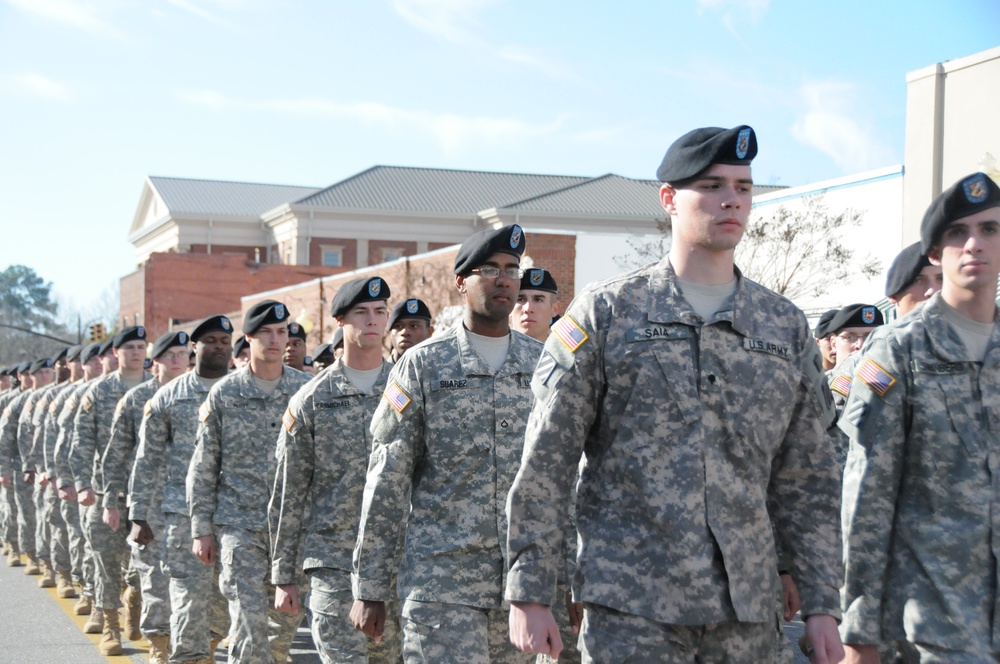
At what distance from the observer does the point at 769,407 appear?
4.02 meters

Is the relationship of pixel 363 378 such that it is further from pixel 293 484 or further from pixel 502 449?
pixel 502 449

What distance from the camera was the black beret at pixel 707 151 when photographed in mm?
4012

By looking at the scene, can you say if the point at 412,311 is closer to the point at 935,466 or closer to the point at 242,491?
the point at 242,491

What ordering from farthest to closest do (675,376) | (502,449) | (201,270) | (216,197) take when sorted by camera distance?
(216,197) → (201,270) → (502,449) → (675,376)

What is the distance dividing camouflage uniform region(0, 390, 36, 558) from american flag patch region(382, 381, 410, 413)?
1356 cm

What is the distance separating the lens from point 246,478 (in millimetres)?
8664

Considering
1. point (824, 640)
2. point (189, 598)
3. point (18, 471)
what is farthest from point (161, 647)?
point (18, 471)

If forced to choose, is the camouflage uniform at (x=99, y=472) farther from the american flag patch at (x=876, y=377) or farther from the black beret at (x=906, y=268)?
the american flag patch at (x=876, y=377)

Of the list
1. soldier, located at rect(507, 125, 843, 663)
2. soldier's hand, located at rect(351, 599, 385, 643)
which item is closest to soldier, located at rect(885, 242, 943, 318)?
soldier, located at rect(507, 125, 843, 663)

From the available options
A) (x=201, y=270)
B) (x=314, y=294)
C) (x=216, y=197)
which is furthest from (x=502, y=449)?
(x=216, y=197)

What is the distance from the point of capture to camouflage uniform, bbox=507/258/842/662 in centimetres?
386

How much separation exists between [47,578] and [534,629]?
44.9ft

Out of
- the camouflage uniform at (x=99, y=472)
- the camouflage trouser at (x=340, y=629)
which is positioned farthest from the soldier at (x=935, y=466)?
the camouflage uniform at (x=99, y=472)

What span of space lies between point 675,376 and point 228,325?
7439mm
